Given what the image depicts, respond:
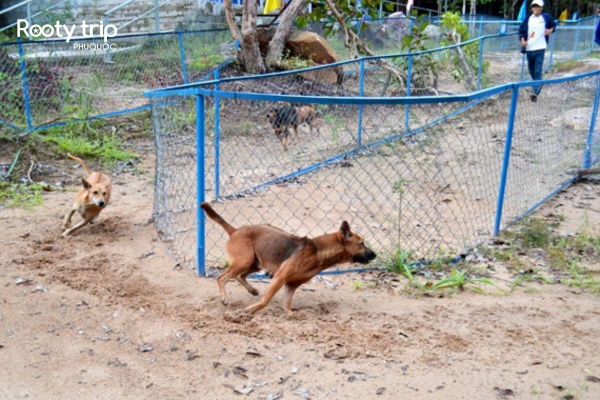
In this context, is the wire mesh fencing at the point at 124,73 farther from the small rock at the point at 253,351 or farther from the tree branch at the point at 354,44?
the small rock at the point at 253,351

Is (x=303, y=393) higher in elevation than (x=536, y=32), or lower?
lower

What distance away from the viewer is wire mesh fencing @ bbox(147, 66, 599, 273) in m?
5.34

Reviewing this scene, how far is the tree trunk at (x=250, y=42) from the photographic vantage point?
11.5 m

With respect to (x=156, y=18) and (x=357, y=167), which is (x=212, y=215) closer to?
(x=357, y=167)

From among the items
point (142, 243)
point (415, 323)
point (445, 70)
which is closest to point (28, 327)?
point (142, 243)

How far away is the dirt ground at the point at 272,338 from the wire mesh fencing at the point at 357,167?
0.65 m

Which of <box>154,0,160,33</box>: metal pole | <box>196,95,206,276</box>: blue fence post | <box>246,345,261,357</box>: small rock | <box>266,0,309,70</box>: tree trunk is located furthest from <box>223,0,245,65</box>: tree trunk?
<box>246,345,261,357</box>: small rock

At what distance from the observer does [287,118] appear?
845 centimetres

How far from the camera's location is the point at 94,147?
8570 millimetres

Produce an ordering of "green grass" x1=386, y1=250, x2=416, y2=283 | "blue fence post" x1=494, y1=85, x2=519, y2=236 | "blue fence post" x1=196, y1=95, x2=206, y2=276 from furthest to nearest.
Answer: "blue fence post" x1=494, y1=85, x2=519, y2=236
"green grass" x1=386, y1=250, x2=416, y2=283
"blue fence post" x1=196, y1=95, x2=206, y2=276

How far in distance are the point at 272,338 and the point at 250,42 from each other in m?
9.02

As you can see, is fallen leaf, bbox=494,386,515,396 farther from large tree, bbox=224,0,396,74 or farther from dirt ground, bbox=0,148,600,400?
large tree, bbox=224,0,396,74

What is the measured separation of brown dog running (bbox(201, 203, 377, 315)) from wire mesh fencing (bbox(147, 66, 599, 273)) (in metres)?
0.44

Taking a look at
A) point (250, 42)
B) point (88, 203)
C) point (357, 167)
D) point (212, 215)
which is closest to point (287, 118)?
point (357, 167)
